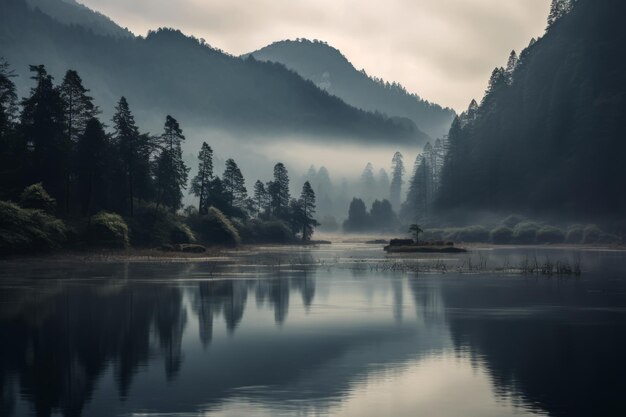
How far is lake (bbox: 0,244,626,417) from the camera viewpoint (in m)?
23.0

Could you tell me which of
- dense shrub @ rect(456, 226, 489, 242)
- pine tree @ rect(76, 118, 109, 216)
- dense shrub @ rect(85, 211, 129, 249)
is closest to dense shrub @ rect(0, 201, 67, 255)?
dense shrub @ rect(85, 211, 129, 249)

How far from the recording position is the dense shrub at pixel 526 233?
174125 millimetres

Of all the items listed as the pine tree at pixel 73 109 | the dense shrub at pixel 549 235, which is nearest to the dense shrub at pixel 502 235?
the dense shrub at pixel 549 235

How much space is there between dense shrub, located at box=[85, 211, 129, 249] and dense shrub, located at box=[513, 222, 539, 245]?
10343 centimetres

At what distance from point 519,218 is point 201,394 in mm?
180130

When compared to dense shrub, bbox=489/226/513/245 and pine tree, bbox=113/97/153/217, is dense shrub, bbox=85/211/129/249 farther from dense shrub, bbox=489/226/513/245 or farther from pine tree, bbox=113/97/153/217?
dense shrub, bbox=489/226/513/245

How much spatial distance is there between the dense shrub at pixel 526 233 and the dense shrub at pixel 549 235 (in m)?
1.72

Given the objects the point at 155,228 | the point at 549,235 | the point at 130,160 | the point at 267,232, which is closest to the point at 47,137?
the point at 130,160

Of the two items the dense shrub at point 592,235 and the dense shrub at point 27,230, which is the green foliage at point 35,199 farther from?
the dense shrub at point 592,235

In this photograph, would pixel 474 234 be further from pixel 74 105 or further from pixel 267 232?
pixel 74 105

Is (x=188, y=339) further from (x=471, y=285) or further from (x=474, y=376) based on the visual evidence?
(x=471, y=285)

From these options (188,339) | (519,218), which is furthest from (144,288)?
(519,218)

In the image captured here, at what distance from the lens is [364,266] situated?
91375 millimetres

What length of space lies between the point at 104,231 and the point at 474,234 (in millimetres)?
110035
